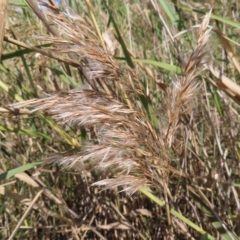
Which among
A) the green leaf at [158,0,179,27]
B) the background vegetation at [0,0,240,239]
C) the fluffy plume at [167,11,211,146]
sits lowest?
the background vegetation at [0,0,240,239]

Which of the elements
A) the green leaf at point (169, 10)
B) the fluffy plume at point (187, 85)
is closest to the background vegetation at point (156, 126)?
the green leaf at point (169, 10)

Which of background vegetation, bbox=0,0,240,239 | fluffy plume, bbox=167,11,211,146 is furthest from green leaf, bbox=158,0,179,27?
fluffy plume, bbox=167,11,211,146

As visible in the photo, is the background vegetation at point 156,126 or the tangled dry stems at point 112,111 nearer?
the tangled dry stems at point 112,111

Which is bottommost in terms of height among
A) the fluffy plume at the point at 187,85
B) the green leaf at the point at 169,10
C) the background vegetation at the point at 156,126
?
the background vegetation at the point at 156,126

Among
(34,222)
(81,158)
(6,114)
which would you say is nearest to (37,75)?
(6,114)

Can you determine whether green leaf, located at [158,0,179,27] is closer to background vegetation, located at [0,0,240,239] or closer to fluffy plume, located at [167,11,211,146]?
background vegetation, located at [0,0,240,239]

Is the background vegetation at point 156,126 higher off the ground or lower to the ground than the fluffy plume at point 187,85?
lower

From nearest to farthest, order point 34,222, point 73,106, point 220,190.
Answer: point 73,106 < point 220,190 < point 34,222

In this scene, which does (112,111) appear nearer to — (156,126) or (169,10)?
(156,126)

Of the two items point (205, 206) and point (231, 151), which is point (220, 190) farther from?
point (205, 206)

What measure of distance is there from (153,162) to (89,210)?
743mm

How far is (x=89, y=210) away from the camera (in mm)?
1459

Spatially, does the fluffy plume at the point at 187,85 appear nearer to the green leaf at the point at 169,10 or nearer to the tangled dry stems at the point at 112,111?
the tangled dry stems at the point at 112,111

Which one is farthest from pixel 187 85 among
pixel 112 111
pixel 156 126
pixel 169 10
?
pixel 169 10
